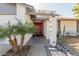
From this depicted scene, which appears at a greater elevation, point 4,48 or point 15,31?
point 15,31

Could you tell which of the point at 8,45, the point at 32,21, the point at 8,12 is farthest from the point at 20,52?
the point at 8,12

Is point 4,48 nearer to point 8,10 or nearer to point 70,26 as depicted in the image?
point 8,10

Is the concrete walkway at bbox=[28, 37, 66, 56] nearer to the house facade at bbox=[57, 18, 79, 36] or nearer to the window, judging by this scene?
the house facade at bbox=[57, 18, 79, 36]

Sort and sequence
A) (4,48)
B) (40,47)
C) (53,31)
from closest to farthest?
(4,48), (40,47), (53,31)

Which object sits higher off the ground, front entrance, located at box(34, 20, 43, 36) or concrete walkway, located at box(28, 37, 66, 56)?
front entrance, located at box(34, 20, 43, 36)

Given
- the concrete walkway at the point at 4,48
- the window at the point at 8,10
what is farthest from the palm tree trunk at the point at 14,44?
the window at the point at 8,10

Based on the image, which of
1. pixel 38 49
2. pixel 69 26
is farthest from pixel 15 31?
pixel 69 26

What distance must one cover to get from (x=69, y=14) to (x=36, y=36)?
1359mm

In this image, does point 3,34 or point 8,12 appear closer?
point 3,34

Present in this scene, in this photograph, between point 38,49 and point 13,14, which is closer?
point 38,49

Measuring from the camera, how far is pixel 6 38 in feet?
19.9

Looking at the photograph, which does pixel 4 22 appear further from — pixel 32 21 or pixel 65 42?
pixel 65 42

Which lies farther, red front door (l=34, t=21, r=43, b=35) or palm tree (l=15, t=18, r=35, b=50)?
palm tree (l=15, t=18, r=35, b=50)

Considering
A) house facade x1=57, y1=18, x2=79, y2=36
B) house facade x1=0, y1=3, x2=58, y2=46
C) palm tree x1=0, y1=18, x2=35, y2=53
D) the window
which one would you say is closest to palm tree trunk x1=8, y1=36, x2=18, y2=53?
palm tree x1=0, y1=18, x2=35, y2=53
